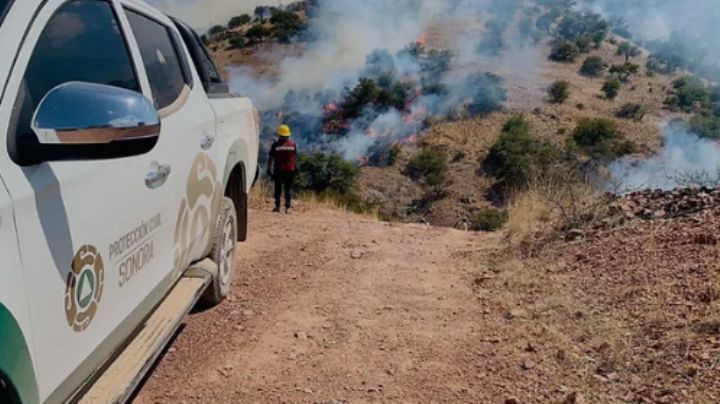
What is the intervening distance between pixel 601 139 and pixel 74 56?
124ft

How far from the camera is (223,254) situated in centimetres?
468

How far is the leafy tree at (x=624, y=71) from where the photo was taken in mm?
49969

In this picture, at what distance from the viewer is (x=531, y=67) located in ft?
177

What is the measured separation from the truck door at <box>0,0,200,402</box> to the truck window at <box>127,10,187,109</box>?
14 centimetres

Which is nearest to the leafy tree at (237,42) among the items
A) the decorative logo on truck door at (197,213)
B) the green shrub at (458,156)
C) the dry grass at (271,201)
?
the green shrub at (458,156)

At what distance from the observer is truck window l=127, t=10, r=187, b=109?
3156mm

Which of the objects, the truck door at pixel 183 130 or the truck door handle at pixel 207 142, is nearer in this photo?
the truck door at pixel 183 130

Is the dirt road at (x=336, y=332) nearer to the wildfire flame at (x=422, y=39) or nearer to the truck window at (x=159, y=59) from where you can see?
the truck window at (x=159, y=59)

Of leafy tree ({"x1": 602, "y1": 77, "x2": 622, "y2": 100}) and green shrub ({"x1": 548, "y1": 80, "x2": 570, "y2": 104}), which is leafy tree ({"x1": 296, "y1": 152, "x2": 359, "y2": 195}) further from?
leafy tree ({"x1": 602, "y1": 77, "x2": 622, "y2": 100})

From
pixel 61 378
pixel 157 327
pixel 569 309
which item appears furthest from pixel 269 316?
pixel 61 378

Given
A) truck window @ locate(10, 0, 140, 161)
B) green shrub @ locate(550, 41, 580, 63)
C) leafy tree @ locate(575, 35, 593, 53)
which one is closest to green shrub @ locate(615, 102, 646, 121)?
green shrub @ locate(550, 41, 580, 63)

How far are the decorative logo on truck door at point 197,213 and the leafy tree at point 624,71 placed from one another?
50.6 meters

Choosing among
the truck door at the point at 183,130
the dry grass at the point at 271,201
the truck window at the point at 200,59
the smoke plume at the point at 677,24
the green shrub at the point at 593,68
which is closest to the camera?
the truck door at the point at 183,130

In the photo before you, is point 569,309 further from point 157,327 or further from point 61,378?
point 61,378
